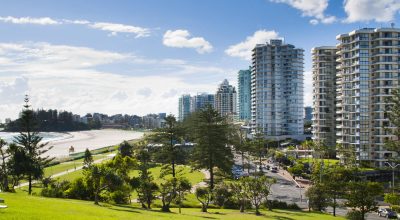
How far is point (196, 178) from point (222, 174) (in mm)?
4441

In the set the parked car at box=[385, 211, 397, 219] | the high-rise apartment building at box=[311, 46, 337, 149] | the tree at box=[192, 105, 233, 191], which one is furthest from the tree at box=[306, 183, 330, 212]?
the high-rise apartment building at box=[311, 46, 337, 149]

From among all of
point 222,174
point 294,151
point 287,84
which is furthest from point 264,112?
point 222,174

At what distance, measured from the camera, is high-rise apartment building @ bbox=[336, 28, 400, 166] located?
7862 centimetres

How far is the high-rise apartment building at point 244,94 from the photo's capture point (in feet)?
620

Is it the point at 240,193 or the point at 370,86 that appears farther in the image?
the point at 370,86

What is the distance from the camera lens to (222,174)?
67.0m

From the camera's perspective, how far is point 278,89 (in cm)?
12850

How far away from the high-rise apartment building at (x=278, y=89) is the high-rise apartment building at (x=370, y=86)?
43832mm

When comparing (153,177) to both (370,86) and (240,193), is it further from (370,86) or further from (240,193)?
(370,86)

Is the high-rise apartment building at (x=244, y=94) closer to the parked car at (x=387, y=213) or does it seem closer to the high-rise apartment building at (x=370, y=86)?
the high-rise apartment building at (x=370, y=86)

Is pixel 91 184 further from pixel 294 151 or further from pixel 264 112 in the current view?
pixel 264 112

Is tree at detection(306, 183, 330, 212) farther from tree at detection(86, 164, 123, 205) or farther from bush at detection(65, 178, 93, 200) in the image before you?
bush at detection(65, 178, 93, 200)

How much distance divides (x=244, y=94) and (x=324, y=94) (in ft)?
307

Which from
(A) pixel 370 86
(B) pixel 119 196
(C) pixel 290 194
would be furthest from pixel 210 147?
(A) pixel 370 86
